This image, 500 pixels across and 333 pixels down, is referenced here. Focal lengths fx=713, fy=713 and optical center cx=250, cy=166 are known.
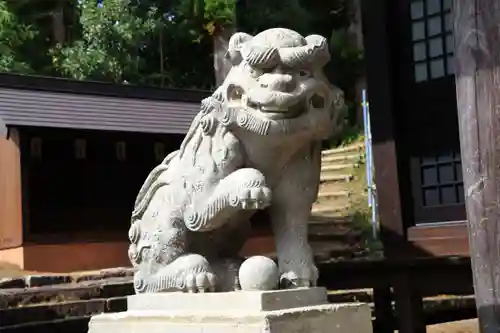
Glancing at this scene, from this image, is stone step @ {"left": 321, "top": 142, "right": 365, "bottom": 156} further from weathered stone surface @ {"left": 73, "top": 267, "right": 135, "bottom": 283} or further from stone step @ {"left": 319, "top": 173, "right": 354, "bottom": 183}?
weathered stone surface @ {"left": 73, "top": 267, "right": 135, "bottom": 283}

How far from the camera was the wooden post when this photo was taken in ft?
11.3

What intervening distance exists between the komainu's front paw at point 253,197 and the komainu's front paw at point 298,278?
307mm

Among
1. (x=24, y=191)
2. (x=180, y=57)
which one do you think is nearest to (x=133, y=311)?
(x=24, y=191)

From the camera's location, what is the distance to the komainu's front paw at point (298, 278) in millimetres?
2889

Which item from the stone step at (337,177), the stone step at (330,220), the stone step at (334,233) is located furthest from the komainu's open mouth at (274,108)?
the stone step at (337,177)

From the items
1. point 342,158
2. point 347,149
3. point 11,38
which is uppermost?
point 11,38

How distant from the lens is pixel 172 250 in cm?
309

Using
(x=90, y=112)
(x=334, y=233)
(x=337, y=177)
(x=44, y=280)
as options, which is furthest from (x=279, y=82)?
(x=337, y=177)

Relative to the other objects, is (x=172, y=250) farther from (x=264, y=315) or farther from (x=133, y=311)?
(x=264, y=315)

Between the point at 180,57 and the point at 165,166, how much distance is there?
15.2 meters

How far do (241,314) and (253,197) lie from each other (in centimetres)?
45

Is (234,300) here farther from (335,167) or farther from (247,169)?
(335,167)

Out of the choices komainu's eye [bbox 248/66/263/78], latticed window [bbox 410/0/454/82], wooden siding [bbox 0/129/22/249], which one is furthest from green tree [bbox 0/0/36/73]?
komainu's eye [bbox 248/66/263/78]

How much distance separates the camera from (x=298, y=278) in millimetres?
2900
